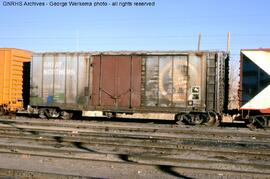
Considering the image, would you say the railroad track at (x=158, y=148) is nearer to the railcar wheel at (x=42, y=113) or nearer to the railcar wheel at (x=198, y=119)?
the railcar wheel at (x=198, y=119)

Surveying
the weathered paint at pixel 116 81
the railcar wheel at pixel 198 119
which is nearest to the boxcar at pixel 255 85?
the railcar wheel at pixel 198 119

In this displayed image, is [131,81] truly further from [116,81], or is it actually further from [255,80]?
[255,80]

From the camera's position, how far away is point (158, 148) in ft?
35.7

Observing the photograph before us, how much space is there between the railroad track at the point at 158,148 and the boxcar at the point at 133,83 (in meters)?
3.19

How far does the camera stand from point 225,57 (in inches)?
727

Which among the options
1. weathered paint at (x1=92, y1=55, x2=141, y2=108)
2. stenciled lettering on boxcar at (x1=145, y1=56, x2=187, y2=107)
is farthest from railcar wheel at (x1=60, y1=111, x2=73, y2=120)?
stenciled lettering on boxcar at (x1=145, y1=56, x2=187, y2=107)

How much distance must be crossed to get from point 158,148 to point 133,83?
8332 mm

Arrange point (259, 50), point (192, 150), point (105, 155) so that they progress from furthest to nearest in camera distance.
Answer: point (259, 50)
point (192, 150)
point (105, 155)

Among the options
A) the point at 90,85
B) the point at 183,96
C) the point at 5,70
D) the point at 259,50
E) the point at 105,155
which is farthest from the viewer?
the point at 5,70

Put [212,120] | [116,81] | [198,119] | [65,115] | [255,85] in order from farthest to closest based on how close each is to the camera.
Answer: [65,115] < [116,81] < [198,119] < [212,120] < [255,85]

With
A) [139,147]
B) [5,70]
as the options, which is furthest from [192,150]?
[5,70]

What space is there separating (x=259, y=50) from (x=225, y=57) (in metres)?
1.76

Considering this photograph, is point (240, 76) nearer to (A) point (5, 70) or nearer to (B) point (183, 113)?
(B) point (183, 113)

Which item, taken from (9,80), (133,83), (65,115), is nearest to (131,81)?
(133,83)
